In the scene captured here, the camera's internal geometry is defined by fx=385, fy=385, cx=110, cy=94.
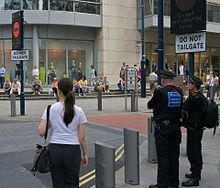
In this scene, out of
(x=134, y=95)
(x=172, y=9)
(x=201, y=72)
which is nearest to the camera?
(x=172, y=9)

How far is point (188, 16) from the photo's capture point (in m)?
7.76

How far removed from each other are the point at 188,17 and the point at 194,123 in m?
2.71

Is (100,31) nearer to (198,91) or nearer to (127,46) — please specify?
(127,46)

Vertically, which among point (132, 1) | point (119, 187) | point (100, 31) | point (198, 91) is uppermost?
point (132, 1)

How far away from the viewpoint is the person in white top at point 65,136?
4.27 meters

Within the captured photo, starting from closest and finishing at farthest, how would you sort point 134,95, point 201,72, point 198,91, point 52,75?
point 198,91
point 134,95
point 52,75
point 201,72

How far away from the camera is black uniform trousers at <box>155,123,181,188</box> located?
215 inches

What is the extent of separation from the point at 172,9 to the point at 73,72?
2317cm

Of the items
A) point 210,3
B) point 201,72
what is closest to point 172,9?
point 210,3

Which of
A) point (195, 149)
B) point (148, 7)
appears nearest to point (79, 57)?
point (148, 7)

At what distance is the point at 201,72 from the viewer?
38.3 meters

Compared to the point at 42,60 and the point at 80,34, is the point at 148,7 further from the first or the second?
the point at 42,60

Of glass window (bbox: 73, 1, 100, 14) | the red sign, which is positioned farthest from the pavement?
glass window (bbox: 73, 1, 100, 14)

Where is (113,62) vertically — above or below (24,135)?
above
